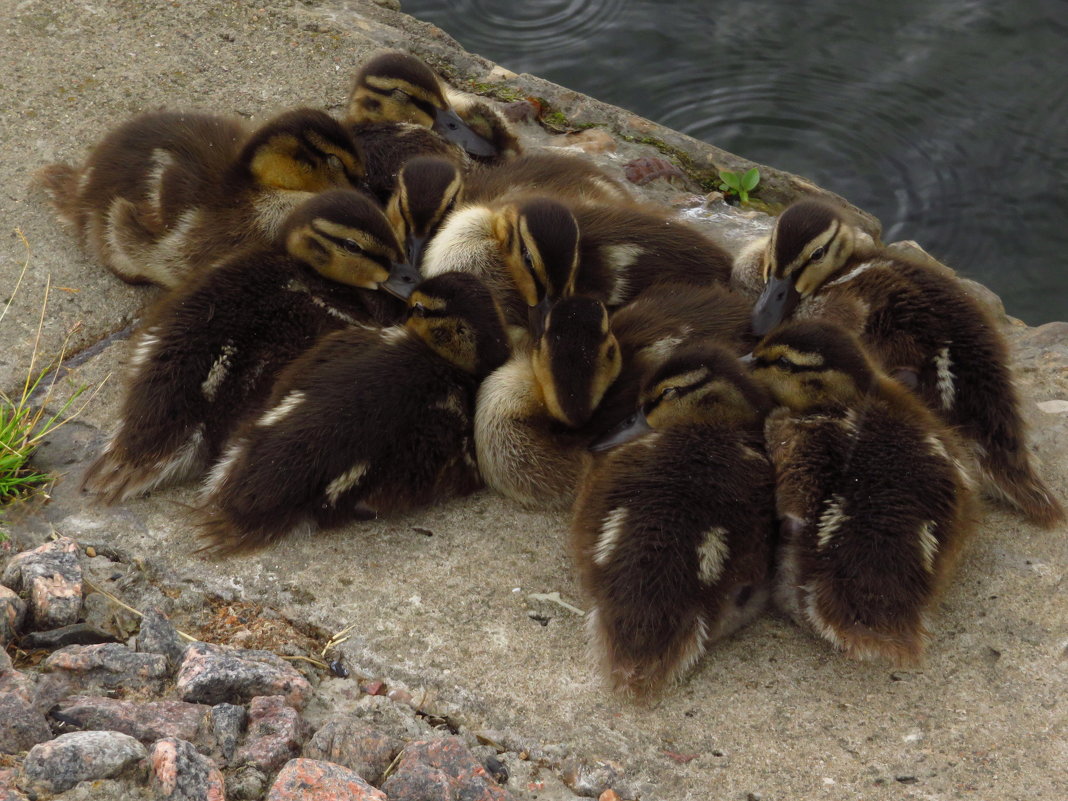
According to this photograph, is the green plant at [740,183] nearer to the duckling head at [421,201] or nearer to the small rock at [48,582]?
the duckling head at [421,201]

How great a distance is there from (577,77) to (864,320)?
443 centimetres

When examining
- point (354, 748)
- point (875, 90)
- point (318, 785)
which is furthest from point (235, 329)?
point (875, 90)

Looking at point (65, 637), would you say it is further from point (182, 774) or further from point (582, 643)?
point (582, 643)

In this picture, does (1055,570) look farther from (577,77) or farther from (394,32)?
(577,77)

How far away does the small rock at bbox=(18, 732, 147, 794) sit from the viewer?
85.0 inches

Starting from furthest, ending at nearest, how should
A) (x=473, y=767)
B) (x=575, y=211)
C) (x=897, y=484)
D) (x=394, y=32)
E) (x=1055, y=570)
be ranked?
1. (x=394, y=32)
2. (x=575, y=211)
3. (x=1055, y=570)
4. (x=897, y=484)
5. (x=473, y=767)

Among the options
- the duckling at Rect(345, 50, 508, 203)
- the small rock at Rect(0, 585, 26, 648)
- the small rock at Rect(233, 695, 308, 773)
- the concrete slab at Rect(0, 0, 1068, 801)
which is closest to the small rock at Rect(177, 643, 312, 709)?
the small rock at Rect(233, 695, 308, 773)

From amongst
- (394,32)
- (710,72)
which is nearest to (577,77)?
(710,72)

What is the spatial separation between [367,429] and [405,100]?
5.82 ft

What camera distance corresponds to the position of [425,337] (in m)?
3.53

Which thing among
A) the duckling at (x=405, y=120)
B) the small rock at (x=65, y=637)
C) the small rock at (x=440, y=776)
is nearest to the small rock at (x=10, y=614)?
the small rock at (x=65, y=637)

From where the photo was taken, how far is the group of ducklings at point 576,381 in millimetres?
2967

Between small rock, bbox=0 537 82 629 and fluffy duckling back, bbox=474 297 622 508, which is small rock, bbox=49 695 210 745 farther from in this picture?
fluffy duckling back, bbox=474 297 622 508

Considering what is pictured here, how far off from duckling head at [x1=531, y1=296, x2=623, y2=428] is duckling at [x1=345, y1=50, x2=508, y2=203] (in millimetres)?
1270
